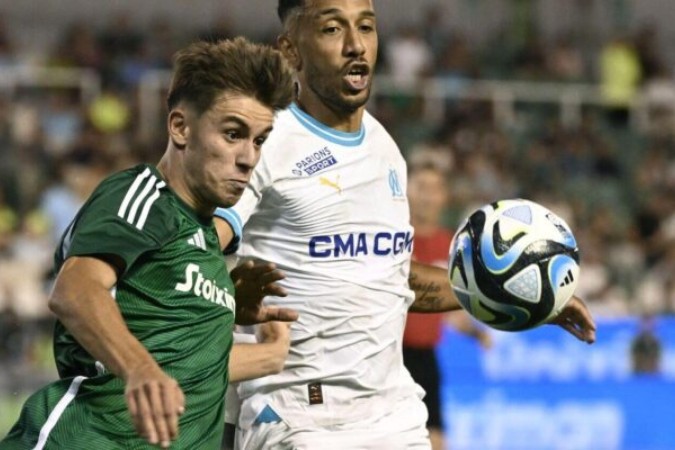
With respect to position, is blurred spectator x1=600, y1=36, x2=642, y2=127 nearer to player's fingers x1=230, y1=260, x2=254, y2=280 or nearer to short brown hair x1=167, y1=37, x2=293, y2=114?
player's fingers x1=230, y1=260, x2=254, y2=280

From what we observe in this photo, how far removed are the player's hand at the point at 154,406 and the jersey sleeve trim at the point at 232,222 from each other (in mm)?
1282

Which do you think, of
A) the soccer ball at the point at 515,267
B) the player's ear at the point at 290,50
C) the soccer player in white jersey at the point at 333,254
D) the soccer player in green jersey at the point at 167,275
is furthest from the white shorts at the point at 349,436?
the player's ear at the point at 290,50

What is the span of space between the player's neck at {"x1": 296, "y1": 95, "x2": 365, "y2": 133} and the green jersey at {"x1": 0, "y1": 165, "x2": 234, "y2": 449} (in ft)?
4.37

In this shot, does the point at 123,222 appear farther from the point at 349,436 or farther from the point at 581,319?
the point at 581,319

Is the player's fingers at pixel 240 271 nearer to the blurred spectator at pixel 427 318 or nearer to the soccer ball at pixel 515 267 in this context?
the soccer ball at pixel 515 267

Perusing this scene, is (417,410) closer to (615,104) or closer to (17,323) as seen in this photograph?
(17,323)

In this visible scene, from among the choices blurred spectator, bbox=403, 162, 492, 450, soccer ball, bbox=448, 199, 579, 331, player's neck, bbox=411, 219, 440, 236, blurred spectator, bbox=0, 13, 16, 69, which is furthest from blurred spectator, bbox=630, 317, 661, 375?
soccer ball, bbox=448, 199, 579, 331

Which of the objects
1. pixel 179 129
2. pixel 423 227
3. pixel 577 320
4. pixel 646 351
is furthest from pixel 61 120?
pixel 179 129

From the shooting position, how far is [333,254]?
5.18m

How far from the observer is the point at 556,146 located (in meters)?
18.5

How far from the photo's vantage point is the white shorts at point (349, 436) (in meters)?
5.05

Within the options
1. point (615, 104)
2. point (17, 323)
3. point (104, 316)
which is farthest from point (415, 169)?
point (615, 104)

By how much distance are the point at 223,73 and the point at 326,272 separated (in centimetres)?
124

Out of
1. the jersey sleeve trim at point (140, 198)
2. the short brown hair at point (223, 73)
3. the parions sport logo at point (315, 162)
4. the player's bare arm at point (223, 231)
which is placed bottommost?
the player's bare arm at point (223, 231)
